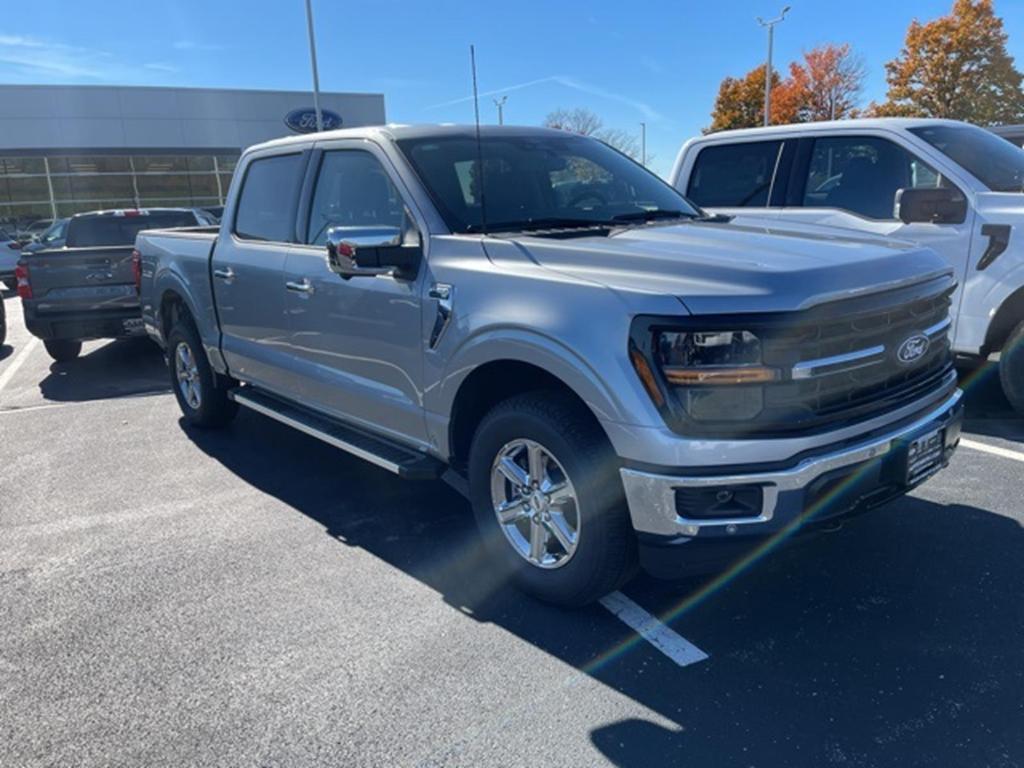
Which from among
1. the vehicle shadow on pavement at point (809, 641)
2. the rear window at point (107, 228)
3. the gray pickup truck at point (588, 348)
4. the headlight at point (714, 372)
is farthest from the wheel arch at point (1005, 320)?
the rear window at point (107, 228)

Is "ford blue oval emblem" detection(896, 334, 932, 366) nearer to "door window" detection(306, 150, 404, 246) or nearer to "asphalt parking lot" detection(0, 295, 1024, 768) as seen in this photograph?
"asphalt parking lot" detection(0, 295, 1024, 768)

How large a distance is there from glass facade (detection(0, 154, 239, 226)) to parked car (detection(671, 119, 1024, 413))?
29.9 m

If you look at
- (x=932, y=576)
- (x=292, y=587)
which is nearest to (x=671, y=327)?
(x=932, y=576)

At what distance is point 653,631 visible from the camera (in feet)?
10.3

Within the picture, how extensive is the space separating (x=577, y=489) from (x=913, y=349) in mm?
1439

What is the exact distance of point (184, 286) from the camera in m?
5.80

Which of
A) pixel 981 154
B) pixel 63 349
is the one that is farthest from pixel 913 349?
pixel 63 349

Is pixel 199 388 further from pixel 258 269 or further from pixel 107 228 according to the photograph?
pixel 107 228

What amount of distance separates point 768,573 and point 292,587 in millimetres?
2160

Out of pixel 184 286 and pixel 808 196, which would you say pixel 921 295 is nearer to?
pixel 808 196

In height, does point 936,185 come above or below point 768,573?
above

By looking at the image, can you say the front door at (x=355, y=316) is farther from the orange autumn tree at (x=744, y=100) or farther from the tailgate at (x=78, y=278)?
the orange autumn tree at (x=744, y=100)

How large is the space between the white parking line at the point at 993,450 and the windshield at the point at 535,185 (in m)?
2.45

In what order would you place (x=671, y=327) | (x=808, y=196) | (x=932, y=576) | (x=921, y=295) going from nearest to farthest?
(x=671, y=327) → (x=921, y=295) → (x=932, y=576) → (x=808, y=196)
